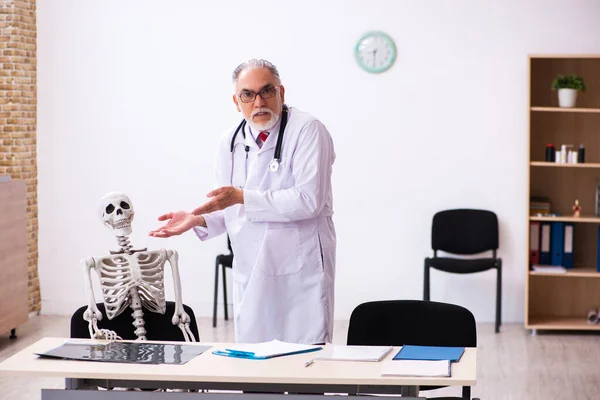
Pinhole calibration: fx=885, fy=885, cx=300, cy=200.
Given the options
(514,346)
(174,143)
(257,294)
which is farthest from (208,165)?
(257,294)

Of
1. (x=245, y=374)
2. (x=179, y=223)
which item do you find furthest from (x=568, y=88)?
(x=245, y=374)

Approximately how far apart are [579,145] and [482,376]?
202 centimetres

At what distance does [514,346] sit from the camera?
5.55 m

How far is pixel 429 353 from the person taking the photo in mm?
2564

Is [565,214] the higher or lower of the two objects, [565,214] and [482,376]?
the higher

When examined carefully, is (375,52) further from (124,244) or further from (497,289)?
(124,244)

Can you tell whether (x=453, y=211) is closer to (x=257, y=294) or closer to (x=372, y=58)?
(x=372, y=58)

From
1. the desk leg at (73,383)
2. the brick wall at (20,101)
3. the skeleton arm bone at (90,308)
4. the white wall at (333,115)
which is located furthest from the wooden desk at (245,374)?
the brick wall at (20,101)

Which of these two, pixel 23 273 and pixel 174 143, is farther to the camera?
pixel 174 143

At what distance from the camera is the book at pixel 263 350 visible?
2541mm

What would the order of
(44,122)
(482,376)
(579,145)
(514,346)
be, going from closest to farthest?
(482,376)
(514,346)
(579,145)
(44,122)

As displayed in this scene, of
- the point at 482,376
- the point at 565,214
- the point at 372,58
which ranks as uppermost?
the point at 372,58

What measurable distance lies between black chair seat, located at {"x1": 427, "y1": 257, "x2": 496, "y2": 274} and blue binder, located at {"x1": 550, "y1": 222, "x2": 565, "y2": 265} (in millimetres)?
451

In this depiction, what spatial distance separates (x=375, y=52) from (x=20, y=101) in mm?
2506
